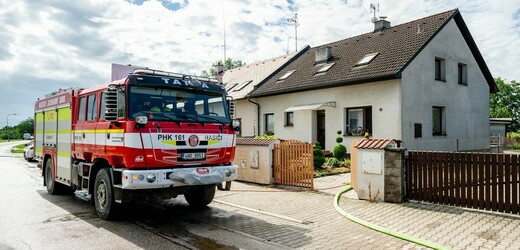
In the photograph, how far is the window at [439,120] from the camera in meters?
17.5

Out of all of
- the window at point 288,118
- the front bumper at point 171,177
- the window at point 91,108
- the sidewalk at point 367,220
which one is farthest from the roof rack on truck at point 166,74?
the window at point 288,118

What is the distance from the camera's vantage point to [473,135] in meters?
19.7

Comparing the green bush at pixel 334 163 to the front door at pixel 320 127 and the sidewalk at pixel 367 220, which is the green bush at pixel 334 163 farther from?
the sidewalk at pixel 367 220

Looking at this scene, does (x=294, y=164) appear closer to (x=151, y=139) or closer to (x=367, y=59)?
(x=151, y=139)

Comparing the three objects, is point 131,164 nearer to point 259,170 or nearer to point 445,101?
point 259,170

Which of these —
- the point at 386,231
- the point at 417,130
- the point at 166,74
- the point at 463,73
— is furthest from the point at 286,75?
the point at 386,231

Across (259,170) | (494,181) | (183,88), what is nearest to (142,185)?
(183,88)

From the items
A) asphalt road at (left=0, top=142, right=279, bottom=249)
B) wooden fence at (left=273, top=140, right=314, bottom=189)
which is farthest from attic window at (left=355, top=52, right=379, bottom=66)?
asphalt road at (left=0, top=142, right=279, bottom=249)

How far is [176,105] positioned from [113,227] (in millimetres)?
2477

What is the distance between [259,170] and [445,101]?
1120cm

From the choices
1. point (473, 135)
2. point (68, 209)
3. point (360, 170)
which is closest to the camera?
point (68, 209)

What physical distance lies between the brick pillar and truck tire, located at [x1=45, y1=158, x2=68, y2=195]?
8371mm

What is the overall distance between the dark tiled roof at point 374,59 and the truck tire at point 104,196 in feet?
38.2

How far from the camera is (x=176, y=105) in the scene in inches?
277
